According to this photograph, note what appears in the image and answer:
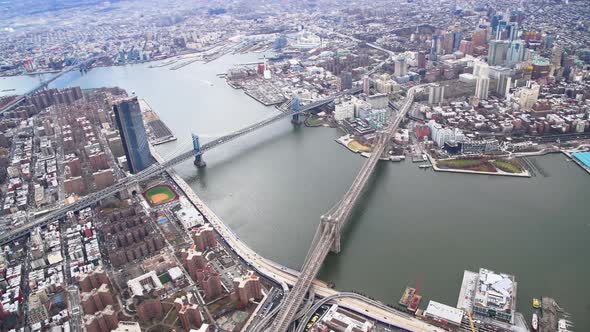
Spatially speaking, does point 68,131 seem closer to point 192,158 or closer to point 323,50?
point 192,158

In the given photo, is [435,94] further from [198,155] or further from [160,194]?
[160,194]

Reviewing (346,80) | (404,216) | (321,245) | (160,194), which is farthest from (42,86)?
(404,216)

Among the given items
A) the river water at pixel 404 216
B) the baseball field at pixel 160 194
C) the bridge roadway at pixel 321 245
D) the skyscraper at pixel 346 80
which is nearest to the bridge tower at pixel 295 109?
the river water at pixel 404 216

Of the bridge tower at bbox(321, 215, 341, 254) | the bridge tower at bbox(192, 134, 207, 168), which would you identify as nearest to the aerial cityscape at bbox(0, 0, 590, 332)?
the bridge tower at bbox(321, 215, 341, 254)

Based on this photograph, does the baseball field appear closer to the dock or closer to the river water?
the river water

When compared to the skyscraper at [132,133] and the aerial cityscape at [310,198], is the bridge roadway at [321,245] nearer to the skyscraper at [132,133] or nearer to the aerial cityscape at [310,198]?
the aerial cityscape at [310,198]
